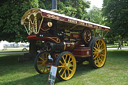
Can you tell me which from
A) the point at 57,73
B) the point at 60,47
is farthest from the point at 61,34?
the point at 57,73

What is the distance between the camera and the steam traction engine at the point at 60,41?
15.6ft

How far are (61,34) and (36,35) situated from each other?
120 cm

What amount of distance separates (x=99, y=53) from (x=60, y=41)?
2.39 meters

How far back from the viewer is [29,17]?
16.4 feet

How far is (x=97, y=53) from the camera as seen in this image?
257 inches

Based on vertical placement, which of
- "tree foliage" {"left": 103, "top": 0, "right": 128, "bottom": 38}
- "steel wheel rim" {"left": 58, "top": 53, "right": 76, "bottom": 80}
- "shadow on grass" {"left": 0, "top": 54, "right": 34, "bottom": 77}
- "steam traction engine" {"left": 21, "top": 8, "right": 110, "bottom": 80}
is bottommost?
"shadow on grass" {"left": 0, "top": 54, "right": 34, "bottom": 77}

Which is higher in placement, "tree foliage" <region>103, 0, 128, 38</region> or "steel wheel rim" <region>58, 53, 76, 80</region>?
"tree foliage" <region>103, 0, 128, 38</region>

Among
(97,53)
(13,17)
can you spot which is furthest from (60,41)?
→ (13,17)

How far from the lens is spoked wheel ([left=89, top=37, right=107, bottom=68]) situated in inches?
244

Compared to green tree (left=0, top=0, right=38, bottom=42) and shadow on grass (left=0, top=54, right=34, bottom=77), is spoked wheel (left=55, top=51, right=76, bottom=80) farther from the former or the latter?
green tree (left=0, top=0, right=38, bottom=42)

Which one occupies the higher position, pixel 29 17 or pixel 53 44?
pixel 29 17

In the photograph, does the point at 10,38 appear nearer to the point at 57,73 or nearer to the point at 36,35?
the point at 36,35

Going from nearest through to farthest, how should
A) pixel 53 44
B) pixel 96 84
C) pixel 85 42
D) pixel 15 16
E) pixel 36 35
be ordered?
pixel 96 84, pixel 36 35, pixel 53 44, pixel 85 42, pixel 15 16

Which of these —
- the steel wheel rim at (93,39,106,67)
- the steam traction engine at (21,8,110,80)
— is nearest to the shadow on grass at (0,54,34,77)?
the steam traction engine at (21,8,110,80)
